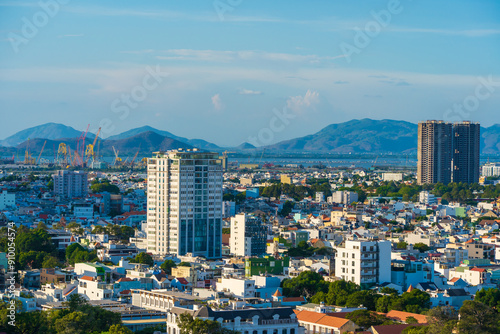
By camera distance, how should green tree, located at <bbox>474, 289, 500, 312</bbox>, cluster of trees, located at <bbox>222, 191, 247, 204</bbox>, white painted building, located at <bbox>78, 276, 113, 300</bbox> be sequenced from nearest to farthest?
white painted building, located at <bbox>78, 276, 113, 300</bbox> < green tree, located at <bbox>474, 289, 500, 312</bbox> < cluster of trees, located at <bbox>222, 191, 247, 204</bbox>

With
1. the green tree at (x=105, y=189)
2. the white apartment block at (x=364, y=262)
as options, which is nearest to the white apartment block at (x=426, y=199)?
the green tree at (x=105, y=189)

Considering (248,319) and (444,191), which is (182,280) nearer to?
(248,319)

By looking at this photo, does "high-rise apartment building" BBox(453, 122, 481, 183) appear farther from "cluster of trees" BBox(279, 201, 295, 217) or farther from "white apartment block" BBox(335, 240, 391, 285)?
"white apartment block" BBox(335, 240, 391, 285)

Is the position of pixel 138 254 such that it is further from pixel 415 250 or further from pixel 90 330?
pixel 90 330

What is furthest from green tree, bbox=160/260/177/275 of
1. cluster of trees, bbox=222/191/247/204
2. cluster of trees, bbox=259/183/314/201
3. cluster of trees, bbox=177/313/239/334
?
cluster of trees, bbox=259/183/314/201

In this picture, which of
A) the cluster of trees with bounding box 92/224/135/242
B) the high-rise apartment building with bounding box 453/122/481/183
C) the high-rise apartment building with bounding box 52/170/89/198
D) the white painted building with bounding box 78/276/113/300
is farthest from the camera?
the high-rise apartment building with bounding box 453/122/481/183

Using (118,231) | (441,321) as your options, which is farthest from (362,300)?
(118,231)

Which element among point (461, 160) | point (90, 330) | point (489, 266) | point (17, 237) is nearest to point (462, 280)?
point (489, 266)
